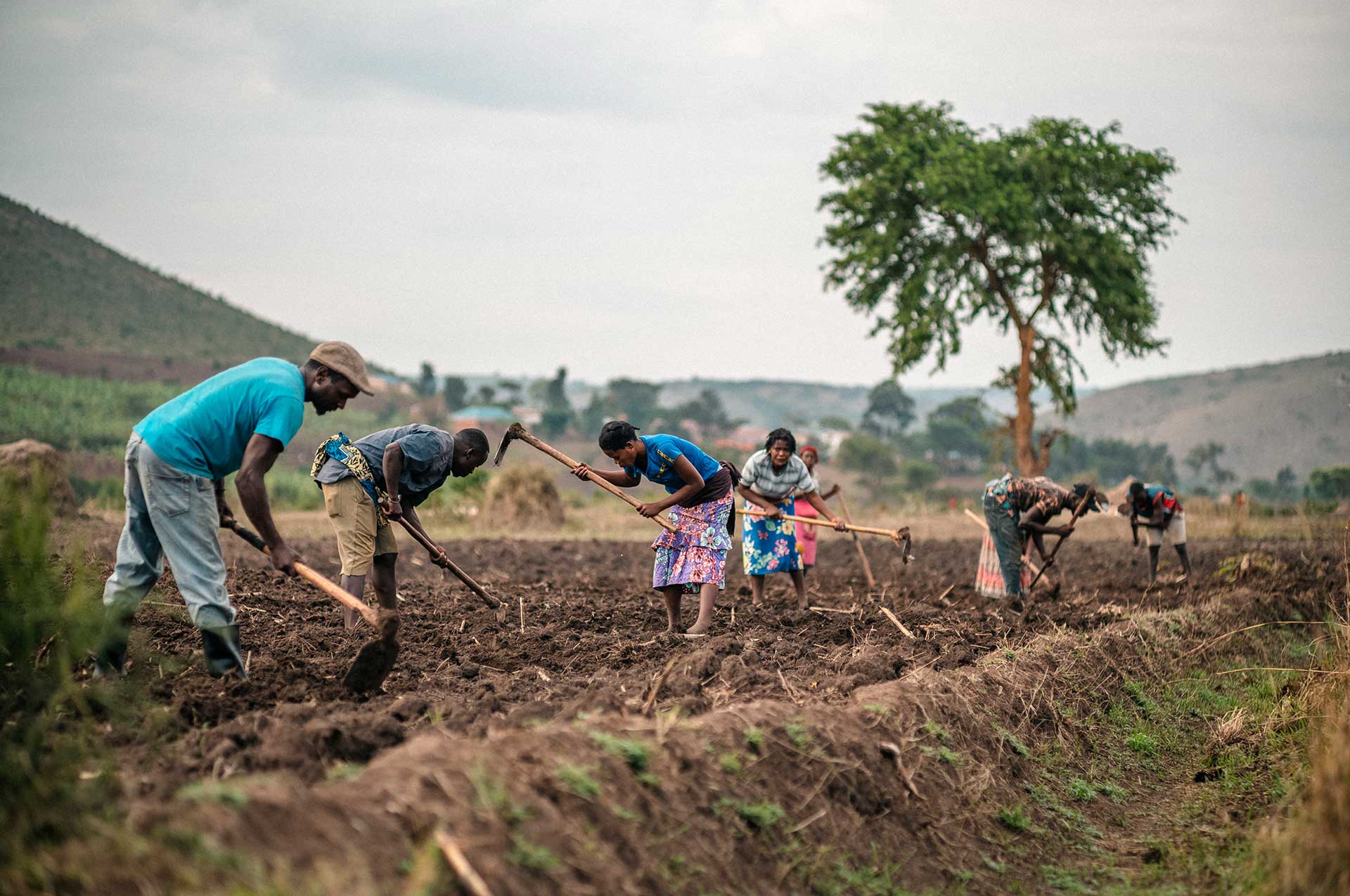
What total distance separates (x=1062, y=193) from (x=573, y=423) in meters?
43.2

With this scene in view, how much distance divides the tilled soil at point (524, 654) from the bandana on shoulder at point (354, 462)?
819 mm

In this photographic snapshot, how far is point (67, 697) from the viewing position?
438 cm

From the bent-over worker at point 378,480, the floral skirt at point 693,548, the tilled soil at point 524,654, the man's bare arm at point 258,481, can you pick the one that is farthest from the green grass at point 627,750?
the floral skirt at point 693,548

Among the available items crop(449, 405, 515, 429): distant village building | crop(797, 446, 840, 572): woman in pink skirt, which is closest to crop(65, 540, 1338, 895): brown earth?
crop(797, 446, 840, 572): woman in pink skirt

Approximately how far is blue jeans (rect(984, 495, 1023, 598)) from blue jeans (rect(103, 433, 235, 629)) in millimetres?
7018

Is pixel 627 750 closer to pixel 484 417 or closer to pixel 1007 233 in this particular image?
pixel 1007 233

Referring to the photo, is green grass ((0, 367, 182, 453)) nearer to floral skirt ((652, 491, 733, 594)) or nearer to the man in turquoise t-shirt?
floral skirt ((652, 491, 733, 594))

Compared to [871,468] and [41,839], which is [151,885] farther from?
[871,468]

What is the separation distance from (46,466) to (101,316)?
1485 inches

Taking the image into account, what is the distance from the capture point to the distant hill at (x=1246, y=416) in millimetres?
66938

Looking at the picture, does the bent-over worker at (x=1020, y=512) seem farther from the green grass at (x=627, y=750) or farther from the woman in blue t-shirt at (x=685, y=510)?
the green grass at (x=627, y=750)

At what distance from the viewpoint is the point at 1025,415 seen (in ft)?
82.7

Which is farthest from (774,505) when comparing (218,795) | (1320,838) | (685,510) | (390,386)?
(390,386)

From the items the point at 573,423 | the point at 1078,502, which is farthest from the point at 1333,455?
the point at 1078,502
